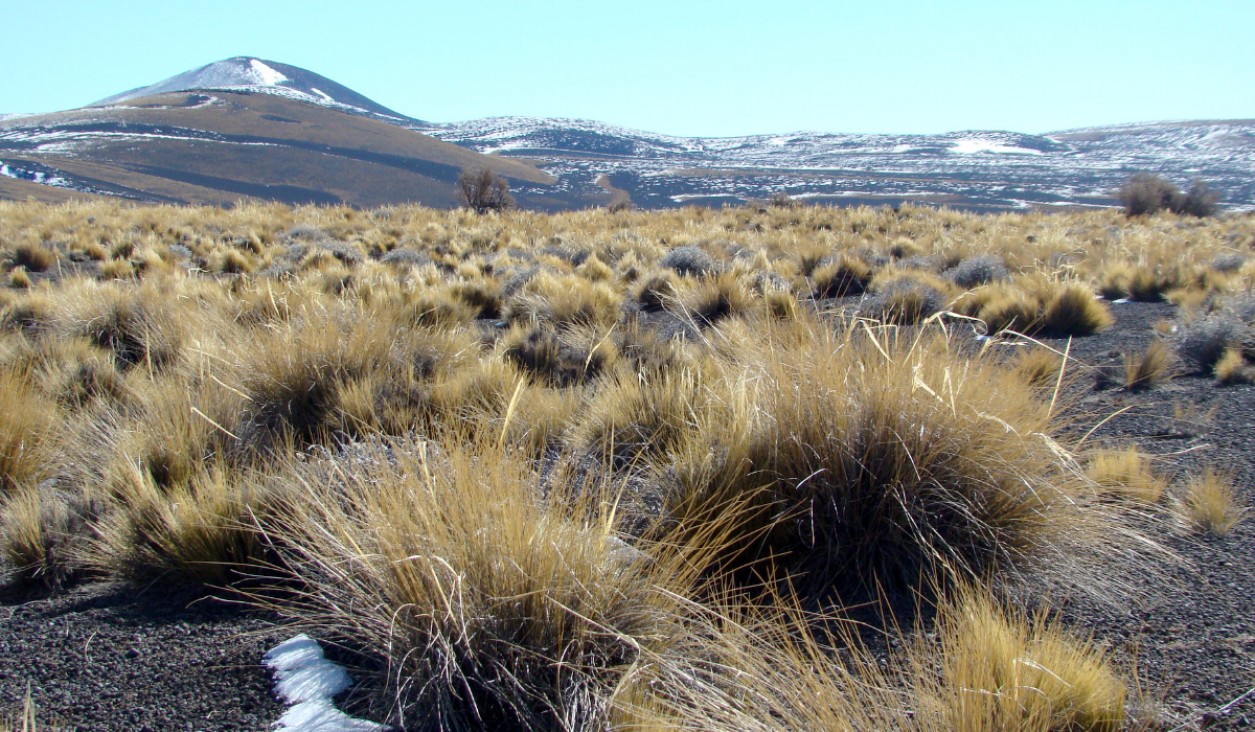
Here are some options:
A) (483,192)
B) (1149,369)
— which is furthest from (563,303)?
(483,192)

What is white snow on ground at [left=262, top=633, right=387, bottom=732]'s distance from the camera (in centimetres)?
187

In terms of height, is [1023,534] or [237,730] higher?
[1023,534]

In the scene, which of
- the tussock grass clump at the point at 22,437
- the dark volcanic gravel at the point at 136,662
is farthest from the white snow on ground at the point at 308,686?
the tussock grass clump at the point at 22,437

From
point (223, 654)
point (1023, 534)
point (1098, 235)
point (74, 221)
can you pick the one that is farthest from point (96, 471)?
point (1098, 235)

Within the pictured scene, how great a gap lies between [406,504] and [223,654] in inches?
24.3

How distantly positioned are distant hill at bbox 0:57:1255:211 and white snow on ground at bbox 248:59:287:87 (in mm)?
57746

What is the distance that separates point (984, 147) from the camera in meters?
108

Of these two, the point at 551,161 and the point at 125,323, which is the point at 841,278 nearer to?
the point at 125,323

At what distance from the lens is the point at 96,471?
3447mm

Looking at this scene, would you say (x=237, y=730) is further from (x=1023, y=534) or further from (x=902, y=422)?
(x=1023, y=534)

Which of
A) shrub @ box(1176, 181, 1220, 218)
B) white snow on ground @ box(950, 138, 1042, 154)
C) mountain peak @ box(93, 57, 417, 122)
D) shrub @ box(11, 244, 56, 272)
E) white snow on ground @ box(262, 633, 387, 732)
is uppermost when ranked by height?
mountain peak @ box(93, 57, 417, 122)

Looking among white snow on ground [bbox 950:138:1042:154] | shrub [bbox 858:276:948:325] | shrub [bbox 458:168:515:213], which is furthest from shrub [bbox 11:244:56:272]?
white snow on ground [bbox 950:138:1042:154]

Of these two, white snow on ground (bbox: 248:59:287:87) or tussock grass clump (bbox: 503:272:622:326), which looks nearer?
tussock grass clump (bbox: 503:272:622:326)

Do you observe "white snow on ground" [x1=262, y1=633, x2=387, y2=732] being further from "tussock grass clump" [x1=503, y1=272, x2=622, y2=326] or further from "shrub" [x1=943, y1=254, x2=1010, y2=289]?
"shrub" [x1=943, y1=254, x2=1010, y2=289]
